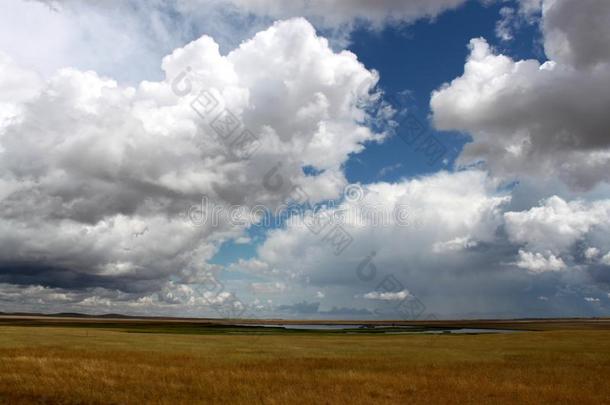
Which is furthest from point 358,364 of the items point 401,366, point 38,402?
point 38,402

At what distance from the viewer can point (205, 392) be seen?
21.4 metres

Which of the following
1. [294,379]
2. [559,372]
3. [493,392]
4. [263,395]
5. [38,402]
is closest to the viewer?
[38,402]

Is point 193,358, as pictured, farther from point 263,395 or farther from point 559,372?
point 559,372

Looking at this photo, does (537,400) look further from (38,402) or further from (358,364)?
(38,402)

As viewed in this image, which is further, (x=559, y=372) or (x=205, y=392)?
(x=559, y=372)

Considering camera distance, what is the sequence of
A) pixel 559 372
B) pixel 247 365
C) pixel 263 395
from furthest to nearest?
pixel 247 365, pixel 559 372, pixel 263 395

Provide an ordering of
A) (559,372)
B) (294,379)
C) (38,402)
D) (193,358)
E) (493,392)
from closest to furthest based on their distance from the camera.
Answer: (38,402), (493,392), (294,379), (559,372), (193,358)

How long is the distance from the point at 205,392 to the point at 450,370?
16.7 metres

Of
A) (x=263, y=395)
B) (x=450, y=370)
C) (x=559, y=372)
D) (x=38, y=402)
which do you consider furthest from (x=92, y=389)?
(x=559, y=372)

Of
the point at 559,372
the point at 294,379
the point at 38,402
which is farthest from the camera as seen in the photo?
the point at 559,372

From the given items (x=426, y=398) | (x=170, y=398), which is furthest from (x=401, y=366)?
(x=170, y=398)

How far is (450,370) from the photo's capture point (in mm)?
30922

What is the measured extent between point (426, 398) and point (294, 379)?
768 centimetres

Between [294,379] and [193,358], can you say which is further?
[193,358]
